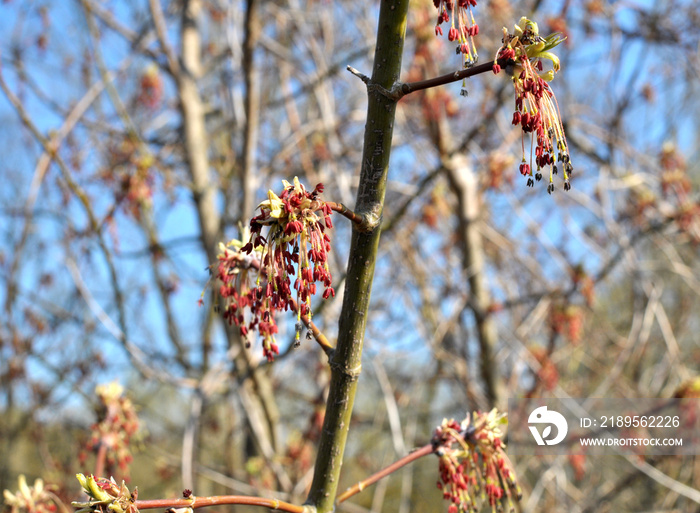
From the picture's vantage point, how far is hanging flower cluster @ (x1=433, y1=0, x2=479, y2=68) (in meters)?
1.16

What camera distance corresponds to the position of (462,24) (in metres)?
1.22

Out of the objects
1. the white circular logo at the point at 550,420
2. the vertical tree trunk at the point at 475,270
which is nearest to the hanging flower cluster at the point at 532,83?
the white circular logo at the point at 550,420

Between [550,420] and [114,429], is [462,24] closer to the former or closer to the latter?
[114,429]

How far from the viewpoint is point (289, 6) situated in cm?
494

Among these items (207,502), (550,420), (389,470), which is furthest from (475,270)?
(207,502)

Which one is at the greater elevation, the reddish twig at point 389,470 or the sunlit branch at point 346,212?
the sunlit branch at point 346,212

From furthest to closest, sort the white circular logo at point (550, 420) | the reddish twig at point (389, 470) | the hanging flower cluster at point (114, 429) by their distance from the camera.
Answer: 1. the white circular logo at point (550, 420)
2. the hanging flower cluster at point (114, 429)
3. the reddish twig at point (389, 470)

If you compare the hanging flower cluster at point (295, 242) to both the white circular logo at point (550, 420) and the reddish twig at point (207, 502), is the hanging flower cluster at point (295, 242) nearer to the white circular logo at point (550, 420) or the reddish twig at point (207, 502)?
the reddish twig at point (207, 502)

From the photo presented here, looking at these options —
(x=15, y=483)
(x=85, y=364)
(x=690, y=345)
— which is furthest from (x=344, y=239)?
(x=690, y=345)

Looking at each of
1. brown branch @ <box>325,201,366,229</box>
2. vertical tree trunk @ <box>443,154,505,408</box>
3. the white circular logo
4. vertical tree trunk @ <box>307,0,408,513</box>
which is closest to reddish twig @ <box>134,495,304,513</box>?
vertical tree trunk @ <box>307,0,408,513</box>

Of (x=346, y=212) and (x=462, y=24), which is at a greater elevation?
(x=462, y=24)

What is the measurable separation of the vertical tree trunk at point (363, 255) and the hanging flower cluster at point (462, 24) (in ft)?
0.30

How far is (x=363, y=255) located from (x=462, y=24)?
54cm

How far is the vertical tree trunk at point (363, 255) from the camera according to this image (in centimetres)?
122
